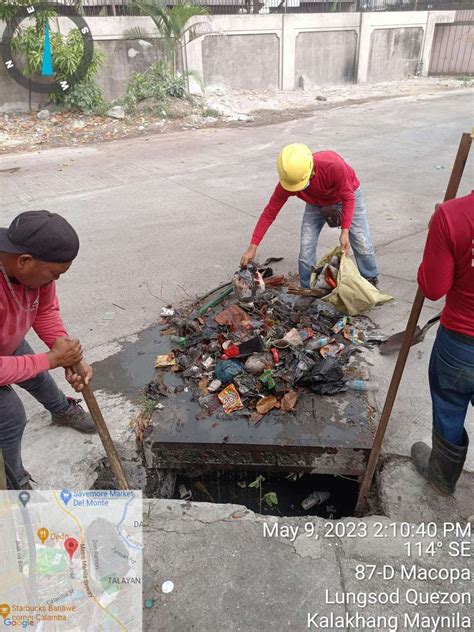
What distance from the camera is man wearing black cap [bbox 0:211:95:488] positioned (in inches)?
75.3

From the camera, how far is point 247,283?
13.8 ft

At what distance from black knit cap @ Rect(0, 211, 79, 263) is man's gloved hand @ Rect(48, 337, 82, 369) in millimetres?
394

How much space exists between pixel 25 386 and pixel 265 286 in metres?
Result: 2.42

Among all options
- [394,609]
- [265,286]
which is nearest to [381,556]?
[394,609]

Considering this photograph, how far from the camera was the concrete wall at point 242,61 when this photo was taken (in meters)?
15.6

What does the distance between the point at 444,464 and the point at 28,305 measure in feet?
7.26

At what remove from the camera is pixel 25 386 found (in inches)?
113

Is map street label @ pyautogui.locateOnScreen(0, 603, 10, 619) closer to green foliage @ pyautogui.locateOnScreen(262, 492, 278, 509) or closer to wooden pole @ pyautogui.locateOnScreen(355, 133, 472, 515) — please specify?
green foliage @ pyautogui.locateOnScreen(262, 492, 278, 509)

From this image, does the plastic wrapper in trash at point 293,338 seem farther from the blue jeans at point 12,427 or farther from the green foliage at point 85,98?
the green foliage at point 85,98

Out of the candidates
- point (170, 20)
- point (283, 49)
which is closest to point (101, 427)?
point (170, 20)

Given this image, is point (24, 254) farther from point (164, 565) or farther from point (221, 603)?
point (221, 603)

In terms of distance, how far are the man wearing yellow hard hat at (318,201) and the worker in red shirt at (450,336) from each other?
71.6 inches

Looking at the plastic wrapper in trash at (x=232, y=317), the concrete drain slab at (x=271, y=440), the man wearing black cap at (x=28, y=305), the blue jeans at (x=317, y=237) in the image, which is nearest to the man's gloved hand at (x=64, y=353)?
the man wearing black cap at (x=28, y=305)

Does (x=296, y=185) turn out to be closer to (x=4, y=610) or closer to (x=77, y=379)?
(x=77, y=379)
